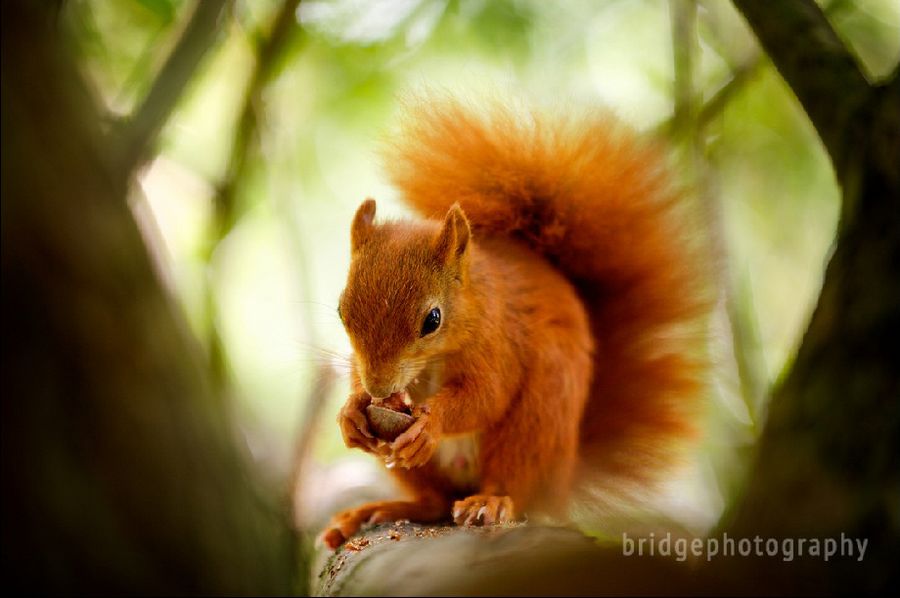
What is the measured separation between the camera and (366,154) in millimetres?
1986

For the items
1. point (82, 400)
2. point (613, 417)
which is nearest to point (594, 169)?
point (613, 417)

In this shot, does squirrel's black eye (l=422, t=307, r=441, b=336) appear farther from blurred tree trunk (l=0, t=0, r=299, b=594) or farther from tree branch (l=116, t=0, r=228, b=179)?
blurred tree trunk (l=0, t=0, r=299, b=594)

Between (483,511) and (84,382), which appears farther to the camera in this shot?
(483,511)

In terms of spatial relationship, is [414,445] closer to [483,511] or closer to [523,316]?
[483,511]

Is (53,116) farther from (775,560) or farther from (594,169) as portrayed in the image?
(594,169)

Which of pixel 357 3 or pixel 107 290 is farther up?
pixel 357 3

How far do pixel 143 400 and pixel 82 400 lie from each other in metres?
0.04

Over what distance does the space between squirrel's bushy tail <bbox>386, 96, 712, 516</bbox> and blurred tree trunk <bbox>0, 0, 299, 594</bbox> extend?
53.6 inches

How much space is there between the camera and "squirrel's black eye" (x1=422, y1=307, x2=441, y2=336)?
150 cm

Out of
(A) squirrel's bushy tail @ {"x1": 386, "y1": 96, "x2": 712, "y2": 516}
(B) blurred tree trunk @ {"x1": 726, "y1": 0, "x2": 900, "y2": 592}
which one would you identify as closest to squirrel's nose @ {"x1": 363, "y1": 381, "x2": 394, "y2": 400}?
(A) squirrel's bushy tail @ {"x1": 386, "y1": 96, "x2": 712, "y2": 516}

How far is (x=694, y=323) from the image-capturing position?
2.14m

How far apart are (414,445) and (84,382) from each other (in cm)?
89

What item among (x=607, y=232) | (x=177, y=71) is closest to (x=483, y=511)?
(x=607, y=232)

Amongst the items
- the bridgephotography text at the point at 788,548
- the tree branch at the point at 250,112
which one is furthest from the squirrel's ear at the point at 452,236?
the bridgephotography text at the point at 788,548
